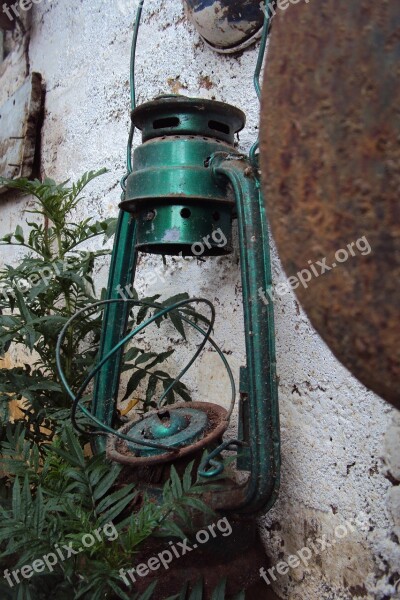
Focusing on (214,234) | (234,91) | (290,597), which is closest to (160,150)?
(214,234)

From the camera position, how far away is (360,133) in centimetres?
42

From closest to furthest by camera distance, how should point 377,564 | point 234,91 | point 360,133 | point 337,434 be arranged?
1. point 360,133
2. point 377,564
3. point 337,434
4. point 234,91

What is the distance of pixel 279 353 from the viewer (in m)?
1.36

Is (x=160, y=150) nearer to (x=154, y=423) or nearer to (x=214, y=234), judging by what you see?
(x=214, y=234)

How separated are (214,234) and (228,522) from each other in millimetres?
616

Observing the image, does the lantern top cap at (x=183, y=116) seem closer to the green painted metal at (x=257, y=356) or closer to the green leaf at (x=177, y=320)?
the green painted metal at (x=257, y=356)

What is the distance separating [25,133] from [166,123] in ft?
5.27

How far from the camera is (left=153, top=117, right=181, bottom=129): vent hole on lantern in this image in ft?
4.16

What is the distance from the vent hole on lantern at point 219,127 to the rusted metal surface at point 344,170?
2.70 ft

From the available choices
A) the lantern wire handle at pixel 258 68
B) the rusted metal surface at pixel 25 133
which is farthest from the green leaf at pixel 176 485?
the rusted metal surface at pixel 25 133

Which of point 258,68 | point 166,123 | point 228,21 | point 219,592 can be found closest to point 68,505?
point 219,592

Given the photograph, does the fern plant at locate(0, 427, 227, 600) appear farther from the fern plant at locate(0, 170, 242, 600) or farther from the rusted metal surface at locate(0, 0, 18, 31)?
the rusted metal surface at locate(0, 0, 18, 31)

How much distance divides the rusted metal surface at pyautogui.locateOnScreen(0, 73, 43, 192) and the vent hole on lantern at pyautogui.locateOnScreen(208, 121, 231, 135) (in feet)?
5.26

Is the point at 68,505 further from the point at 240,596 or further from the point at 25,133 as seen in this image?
the point at 25,133
